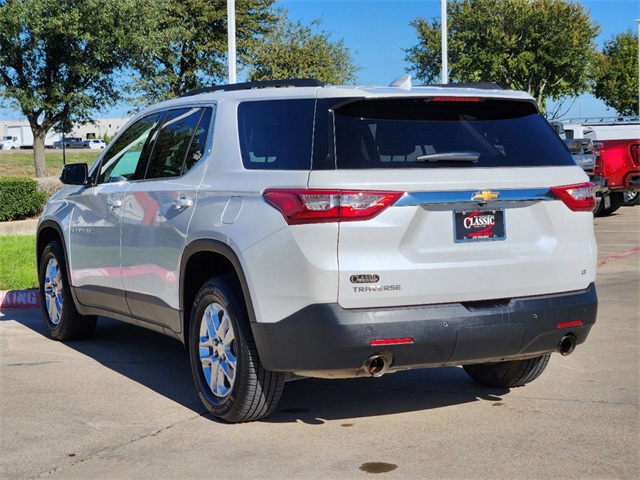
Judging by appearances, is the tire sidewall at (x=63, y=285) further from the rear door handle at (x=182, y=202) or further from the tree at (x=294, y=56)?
the tree at (x=294, y=56)

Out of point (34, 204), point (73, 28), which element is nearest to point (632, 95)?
point (73, 28)

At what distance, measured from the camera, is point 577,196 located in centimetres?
591

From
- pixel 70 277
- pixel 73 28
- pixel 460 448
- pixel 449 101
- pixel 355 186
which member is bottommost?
pixel 460 448

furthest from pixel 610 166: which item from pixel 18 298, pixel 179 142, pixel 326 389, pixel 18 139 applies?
pixel 18 139

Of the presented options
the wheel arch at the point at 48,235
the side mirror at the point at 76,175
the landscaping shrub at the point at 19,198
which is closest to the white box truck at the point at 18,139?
the landscaping shrub at the point at 19,198

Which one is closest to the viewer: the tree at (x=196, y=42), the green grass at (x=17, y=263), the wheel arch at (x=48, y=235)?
the wheel arch at (x=48, y=235)

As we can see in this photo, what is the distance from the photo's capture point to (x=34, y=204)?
21.5m

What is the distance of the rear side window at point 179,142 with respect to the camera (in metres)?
6.58

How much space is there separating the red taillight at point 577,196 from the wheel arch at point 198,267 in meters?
1.87

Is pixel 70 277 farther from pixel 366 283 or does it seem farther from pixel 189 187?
pixel 366 283

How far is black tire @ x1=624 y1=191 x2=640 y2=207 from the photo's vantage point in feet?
90.3

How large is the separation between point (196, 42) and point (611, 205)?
22.4 meters

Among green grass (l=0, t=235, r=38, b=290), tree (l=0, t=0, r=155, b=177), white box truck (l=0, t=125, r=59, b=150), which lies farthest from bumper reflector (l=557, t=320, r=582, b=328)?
white box truck (l=0, t=125, r=59, b=150)

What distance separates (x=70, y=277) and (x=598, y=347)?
4237 millimetres
